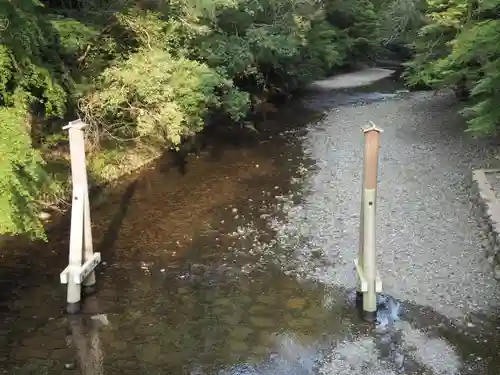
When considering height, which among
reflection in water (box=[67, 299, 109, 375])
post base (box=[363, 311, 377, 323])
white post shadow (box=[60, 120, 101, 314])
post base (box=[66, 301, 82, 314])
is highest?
white post shadow (box=[60, 120, 101, 314])

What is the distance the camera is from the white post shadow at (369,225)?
705 cm

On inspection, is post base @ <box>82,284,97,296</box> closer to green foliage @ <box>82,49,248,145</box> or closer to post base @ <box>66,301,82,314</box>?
post base @ <box>66,301,82,314</box>

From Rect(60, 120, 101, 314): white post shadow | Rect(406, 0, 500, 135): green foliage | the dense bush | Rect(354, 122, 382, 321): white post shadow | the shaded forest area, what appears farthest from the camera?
Rect(406, 0, 500, 135): green foliage

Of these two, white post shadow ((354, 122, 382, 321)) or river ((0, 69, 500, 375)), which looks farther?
white post shadow ((354, 122, 382, 321))

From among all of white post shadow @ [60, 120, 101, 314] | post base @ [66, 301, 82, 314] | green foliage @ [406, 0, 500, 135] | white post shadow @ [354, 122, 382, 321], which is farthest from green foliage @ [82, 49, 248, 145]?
green foliage @ [406, 0, 500, 135]

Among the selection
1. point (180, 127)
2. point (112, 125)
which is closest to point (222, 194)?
point (180, 127)

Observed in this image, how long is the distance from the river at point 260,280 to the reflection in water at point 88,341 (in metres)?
0.02

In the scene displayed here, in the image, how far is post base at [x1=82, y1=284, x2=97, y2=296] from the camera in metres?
8.09

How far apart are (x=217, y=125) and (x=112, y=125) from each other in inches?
280

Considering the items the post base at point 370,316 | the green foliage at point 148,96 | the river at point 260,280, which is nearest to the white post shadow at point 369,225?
the post base at point 370,316

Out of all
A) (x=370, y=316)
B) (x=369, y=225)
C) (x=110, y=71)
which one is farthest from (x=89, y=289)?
(x=110, y=71)

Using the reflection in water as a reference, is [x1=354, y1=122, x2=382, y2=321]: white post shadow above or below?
above

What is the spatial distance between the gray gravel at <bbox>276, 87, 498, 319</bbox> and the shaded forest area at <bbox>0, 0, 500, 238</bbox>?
1.64 metres

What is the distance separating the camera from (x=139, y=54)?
1271 cm
